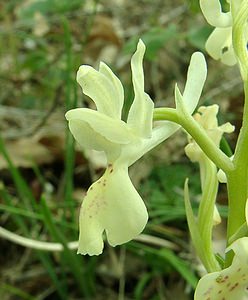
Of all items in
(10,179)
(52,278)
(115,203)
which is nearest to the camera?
(115,203)

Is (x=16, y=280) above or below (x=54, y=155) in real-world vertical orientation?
below

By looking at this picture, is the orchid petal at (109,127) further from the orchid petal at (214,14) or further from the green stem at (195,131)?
the orchid petal at (214,14)

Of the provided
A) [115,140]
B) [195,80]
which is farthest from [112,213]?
[195,80]

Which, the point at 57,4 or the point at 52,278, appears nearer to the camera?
the point at 52,278

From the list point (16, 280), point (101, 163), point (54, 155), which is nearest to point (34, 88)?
point (54, 155)

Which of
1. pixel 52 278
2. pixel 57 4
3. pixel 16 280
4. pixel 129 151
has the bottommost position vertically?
pixel 16 280

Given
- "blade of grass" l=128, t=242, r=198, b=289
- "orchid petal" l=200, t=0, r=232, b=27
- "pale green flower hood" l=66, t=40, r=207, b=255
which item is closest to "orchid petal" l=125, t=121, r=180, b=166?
"pale green flower hood" l=66, t=40, r=207, b=255

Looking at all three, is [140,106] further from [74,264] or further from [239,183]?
[74,264]

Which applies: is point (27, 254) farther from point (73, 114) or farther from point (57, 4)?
point (73, 114)
